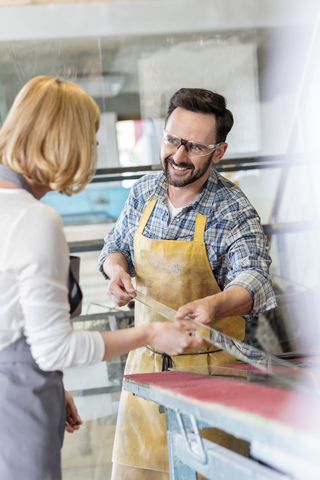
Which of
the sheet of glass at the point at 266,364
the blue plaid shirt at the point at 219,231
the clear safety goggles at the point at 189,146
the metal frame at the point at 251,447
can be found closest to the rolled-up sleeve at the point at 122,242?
the blue plaid shirt at the point at 219,231

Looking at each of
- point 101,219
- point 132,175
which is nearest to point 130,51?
point 132,175

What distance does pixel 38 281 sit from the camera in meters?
0.72

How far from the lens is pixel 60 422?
2.84 feet

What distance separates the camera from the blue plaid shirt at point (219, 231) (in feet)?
4.10

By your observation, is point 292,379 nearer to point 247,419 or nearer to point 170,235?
point 247,419

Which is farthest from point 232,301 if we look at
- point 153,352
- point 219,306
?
point 153,352

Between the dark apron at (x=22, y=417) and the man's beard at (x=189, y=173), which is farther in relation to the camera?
the man's beard at (x=189, y=173)

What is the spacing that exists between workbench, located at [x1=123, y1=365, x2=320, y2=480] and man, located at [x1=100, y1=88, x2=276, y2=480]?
45cm

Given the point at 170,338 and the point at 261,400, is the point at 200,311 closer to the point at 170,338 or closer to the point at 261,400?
the point at 170,338

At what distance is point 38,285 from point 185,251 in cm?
69

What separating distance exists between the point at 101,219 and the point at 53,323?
215 cm

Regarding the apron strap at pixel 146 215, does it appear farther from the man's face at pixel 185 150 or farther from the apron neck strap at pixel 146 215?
the man's face at pixel 185 150

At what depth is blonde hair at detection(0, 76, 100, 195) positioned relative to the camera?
0.77 m

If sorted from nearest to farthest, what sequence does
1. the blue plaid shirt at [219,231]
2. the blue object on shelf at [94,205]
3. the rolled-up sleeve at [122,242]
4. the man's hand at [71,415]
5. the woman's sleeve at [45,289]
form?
1. the woman's sleeve at [45,289]
2. the man's hand at [71,415]
3. the blue plaid shirt at [219,231]
4. the rolled-up sleeve at [122,242]
5. the blue object on shelf at [94,205]
